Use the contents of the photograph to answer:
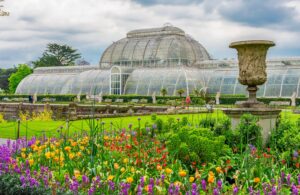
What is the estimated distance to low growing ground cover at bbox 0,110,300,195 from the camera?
5683 millimetres

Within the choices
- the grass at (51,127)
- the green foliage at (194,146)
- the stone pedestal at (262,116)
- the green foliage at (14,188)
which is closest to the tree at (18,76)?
the grass at (51,127)

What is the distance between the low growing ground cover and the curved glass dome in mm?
42780

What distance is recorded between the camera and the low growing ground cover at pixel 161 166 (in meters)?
5.68

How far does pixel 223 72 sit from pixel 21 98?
25759 millimetres

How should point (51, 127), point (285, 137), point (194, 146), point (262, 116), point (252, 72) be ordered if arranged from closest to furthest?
point (194, 146) < point (285, 137) < point (262, 116) < point (252, 72) < point (51, 127)

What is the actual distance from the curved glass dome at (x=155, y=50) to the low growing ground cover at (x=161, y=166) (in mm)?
42780

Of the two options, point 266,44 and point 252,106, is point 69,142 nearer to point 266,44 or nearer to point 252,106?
point 252,106

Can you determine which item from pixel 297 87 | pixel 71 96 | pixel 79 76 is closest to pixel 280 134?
pixel 297 87

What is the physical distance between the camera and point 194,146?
25.5ft

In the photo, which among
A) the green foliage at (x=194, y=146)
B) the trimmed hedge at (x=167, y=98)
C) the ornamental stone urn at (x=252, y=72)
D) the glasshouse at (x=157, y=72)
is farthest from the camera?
the glasshouse at (x=157, y=72)

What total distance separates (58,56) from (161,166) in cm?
8121

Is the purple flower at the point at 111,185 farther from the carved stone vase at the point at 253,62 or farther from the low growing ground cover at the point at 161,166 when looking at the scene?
the carved stone vase at the point at 253,62

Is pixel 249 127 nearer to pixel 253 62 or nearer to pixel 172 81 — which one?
pixel 253 62

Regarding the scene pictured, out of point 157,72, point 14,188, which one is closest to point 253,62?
point 14,188
